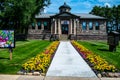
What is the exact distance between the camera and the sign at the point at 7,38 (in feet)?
50.9

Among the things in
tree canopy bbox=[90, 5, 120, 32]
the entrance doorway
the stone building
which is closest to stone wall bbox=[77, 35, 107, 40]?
the stone building

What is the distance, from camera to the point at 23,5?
45156mm

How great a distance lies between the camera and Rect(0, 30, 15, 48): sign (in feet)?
50.9

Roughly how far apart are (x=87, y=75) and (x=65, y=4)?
60.1 metres

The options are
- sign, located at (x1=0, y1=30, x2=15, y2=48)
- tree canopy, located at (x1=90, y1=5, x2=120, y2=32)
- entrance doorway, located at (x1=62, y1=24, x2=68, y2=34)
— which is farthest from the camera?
tree canopy, located at (x1=90, y1=5, x2=120, y2=32)

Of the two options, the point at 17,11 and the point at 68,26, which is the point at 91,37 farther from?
the point at 17,11

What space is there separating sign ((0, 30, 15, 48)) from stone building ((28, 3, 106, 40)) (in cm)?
4323

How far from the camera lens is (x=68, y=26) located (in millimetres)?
60938

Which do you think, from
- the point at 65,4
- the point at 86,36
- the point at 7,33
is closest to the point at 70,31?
the point at 86,36

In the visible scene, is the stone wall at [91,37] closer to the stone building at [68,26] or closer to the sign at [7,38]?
the stone building at [68,26]

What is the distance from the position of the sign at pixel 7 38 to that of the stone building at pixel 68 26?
4323 cm

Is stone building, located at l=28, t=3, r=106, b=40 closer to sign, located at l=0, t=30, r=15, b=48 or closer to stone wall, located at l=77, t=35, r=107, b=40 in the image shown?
stone wall, located at l=77, t=35, r=107, b=40

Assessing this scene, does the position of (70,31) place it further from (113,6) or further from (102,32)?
(113,6)

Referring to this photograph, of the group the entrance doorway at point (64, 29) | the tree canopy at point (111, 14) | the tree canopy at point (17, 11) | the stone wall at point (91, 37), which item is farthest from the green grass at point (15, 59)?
the tree canopy at point (111, 14)
